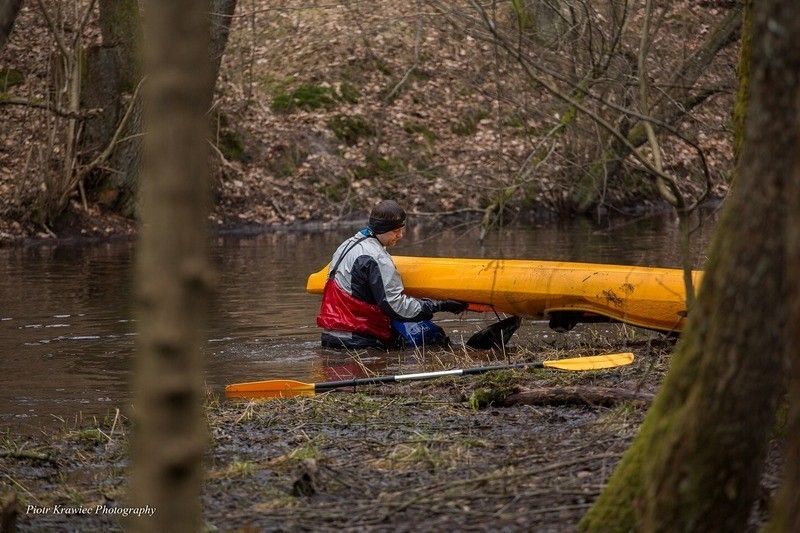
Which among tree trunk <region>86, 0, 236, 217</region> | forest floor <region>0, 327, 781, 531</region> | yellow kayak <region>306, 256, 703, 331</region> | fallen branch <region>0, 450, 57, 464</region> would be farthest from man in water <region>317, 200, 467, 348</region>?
tree trunk <region>86, 0, 236, 217</region>

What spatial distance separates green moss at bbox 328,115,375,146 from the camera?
23.8m

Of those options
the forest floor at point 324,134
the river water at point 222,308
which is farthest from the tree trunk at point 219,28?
the river water at point 222,308

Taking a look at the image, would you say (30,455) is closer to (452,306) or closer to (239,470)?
(239,470)

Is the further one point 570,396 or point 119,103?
point 119,103

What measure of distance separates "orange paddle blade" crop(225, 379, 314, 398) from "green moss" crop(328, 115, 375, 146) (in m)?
Answer: 15.8

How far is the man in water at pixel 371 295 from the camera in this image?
9.97 m

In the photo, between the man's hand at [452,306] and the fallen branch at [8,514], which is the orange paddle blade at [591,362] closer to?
the man's hand at [452,306]

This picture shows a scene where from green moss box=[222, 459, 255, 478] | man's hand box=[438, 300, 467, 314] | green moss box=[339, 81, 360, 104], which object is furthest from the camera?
green moss box=[339, 81, 360, 104]

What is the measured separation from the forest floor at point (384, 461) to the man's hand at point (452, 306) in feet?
6.96

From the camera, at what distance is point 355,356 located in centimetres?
1006

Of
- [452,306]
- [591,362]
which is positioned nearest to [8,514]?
[591,362]

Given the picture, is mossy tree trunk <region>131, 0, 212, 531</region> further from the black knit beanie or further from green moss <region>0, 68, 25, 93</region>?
green moss <region>0, 68, 25, 93</region>

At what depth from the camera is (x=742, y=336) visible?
3.14 metres

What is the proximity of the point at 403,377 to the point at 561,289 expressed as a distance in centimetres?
207
